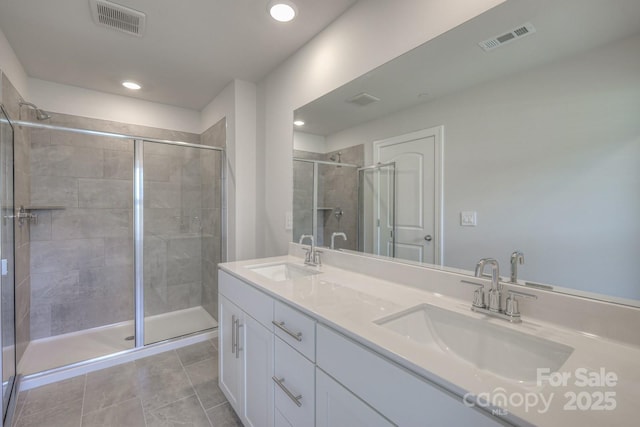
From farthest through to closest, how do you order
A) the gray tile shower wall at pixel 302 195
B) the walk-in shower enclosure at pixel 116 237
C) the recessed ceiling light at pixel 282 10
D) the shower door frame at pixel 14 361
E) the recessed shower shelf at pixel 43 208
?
the walk-in shower enclosure at pixel 116 237
the recessed shower shelf at pixel 43 208
the gray tile shower wall at pixel 302 195
the recessed ceiling light at pixel 282 10
the shower door frame at pixel 14 361

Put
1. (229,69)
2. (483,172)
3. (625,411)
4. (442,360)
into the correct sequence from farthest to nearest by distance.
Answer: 1. (229,69)
2. (483,172)
3. (442,360)
4. (625,411)

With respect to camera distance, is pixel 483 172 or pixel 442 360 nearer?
pixel 442 360

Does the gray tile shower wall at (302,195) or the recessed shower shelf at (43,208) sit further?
the recessed shower shelf at (43,208)

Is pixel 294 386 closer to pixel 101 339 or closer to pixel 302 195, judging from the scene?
pixel 302 195

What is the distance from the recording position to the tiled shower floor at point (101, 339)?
7.26 ft

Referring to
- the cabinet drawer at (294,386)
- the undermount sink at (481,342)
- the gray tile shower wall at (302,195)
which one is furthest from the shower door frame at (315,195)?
the undermount sink at (481,342)

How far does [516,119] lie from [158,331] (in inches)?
126

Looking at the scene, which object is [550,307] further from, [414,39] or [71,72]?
[71,72]

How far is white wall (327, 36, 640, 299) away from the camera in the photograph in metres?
0.82

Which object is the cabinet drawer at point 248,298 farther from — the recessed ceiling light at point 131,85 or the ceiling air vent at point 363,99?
the recessed ceiling light at point 131,85

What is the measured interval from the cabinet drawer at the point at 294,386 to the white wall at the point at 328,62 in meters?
1.22

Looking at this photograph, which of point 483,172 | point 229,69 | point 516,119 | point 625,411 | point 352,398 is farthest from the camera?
point 229,69

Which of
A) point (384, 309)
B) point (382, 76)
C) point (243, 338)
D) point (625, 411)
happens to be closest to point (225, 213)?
point (243, 338)

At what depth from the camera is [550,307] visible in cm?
90
